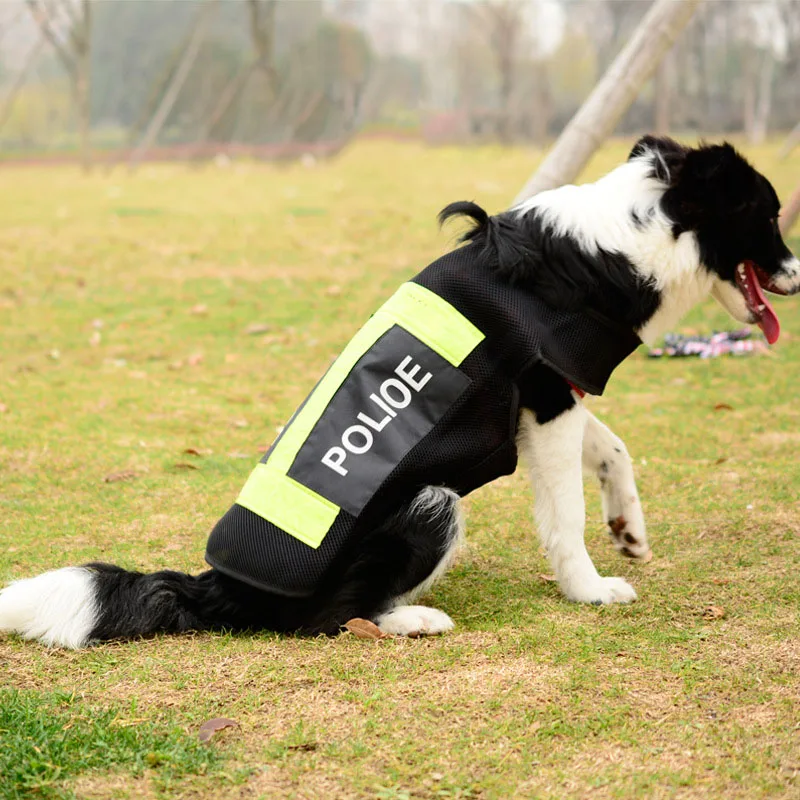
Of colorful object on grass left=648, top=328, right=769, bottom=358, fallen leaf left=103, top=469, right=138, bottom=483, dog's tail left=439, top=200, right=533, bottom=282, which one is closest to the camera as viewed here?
dog's tail left=439, top=200, right=533, bottom=282

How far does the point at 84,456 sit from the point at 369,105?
3578 cm

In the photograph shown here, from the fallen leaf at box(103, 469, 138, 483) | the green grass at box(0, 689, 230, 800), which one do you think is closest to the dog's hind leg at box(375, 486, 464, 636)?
the green grass at box(0, 689, 230, 800)

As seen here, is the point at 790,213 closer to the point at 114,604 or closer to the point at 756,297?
the point at 756,297

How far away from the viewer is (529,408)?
347 centimetres

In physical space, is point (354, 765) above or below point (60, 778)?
above

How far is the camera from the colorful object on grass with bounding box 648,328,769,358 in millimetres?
7949

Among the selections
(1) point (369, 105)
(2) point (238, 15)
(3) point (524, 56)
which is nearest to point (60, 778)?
(2) point (238, 15)

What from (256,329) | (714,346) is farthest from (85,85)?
(714,346)

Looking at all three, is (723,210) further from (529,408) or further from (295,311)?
(295,311)

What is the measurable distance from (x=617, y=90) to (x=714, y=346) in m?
2.29

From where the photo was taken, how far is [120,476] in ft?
17.6

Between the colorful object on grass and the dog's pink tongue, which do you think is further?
the colorful object on grass

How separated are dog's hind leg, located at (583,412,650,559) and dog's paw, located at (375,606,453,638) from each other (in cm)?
91

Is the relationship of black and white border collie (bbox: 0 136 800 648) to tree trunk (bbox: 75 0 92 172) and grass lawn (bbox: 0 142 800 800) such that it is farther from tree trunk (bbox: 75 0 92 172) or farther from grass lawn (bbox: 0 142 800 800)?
tree trunk (bbox: 75 0 92 172)
